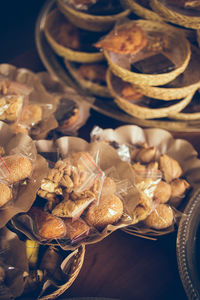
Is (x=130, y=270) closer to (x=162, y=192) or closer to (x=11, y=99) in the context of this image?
(x=162, y=192)

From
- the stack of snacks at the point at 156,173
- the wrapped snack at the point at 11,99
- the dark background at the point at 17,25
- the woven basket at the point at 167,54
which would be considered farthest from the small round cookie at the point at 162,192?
the dark background at the point at 17,25

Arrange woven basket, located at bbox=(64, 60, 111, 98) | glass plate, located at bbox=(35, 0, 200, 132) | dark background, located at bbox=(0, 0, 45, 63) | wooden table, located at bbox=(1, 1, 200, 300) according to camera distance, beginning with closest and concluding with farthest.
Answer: wooden table, located at bbox=(1, 1, 200, 300) → glass plate, located at bbox=(35, 0, 200, 132) → woven basket, located at bbox=(64, 60, 111, 98) → dark background, located at bbox=(0, 0, 45, 63)

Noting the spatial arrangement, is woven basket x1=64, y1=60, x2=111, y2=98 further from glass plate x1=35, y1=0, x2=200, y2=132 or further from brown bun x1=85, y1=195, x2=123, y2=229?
brown bun x1=85, y1=195, x2=123, y2=229

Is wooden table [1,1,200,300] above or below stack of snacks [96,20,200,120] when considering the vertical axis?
below

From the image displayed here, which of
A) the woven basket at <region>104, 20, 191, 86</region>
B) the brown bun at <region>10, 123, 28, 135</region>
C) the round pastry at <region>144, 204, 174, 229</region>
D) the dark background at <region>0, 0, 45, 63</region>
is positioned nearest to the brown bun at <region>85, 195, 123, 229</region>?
the round pastry at <region>144, 204, 174, 229</region>

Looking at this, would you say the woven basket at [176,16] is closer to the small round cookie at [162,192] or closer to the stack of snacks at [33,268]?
the small round cookie at [162,192]

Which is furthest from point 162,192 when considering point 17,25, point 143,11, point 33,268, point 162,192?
point 17,25
